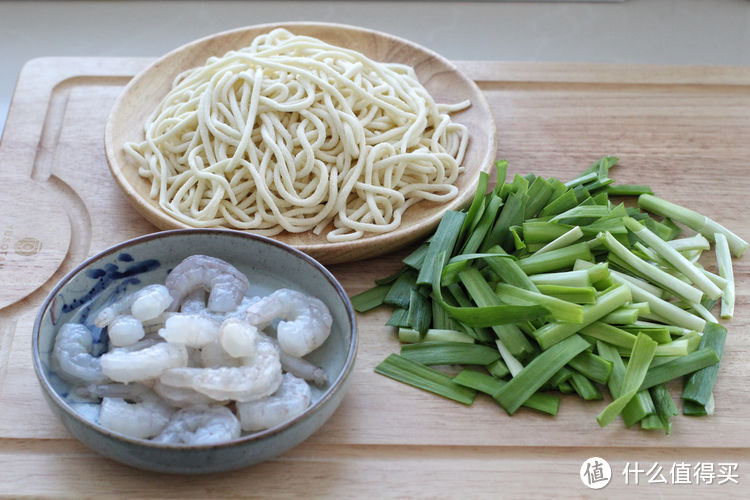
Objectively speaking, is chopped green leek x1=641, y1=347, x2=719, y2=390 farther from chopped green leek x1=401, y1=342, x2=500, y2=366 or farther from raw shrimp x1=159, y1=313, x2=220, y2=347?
raw shrimp x1=159, y1=313, x2=220, y2=347

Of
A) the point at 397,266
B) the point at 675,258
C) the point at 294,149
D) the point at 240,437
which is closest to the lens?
the point at 240,437

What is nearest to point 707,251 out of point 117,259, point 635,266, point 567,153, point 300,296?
point 635,266

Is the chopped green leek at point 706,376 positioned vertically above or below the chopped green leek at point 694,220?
below

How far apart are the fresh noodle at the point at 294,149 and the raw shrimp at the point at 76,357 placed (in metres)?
0.49

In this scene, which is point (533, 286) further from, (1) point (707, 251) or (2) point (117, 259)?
(2) point (117, 259)

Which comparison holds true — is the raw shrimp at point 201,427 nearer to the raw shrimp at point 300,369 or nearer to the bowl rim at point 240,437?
the bowl rim at point 240,437

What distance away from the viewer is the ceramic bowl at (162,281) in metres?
1.54

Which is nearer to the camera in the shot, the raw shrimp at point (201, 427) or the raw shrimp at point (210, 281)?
the raw shrimp at point (201, 427)

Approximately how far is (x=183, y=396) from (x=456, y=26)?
104 inches

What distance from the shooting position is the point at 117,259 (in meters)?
1.92

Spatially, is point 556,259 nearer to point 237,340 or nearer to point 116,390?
point 237,340

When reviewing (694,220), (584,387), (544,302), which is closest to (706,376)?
(584,387)

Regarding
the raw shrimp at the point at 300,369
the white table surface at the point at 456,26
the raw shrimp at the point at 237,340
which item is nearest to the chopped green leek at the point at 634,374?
the raw shrimp at the point at 300,369

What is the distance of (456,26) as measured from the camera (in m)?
3.80
